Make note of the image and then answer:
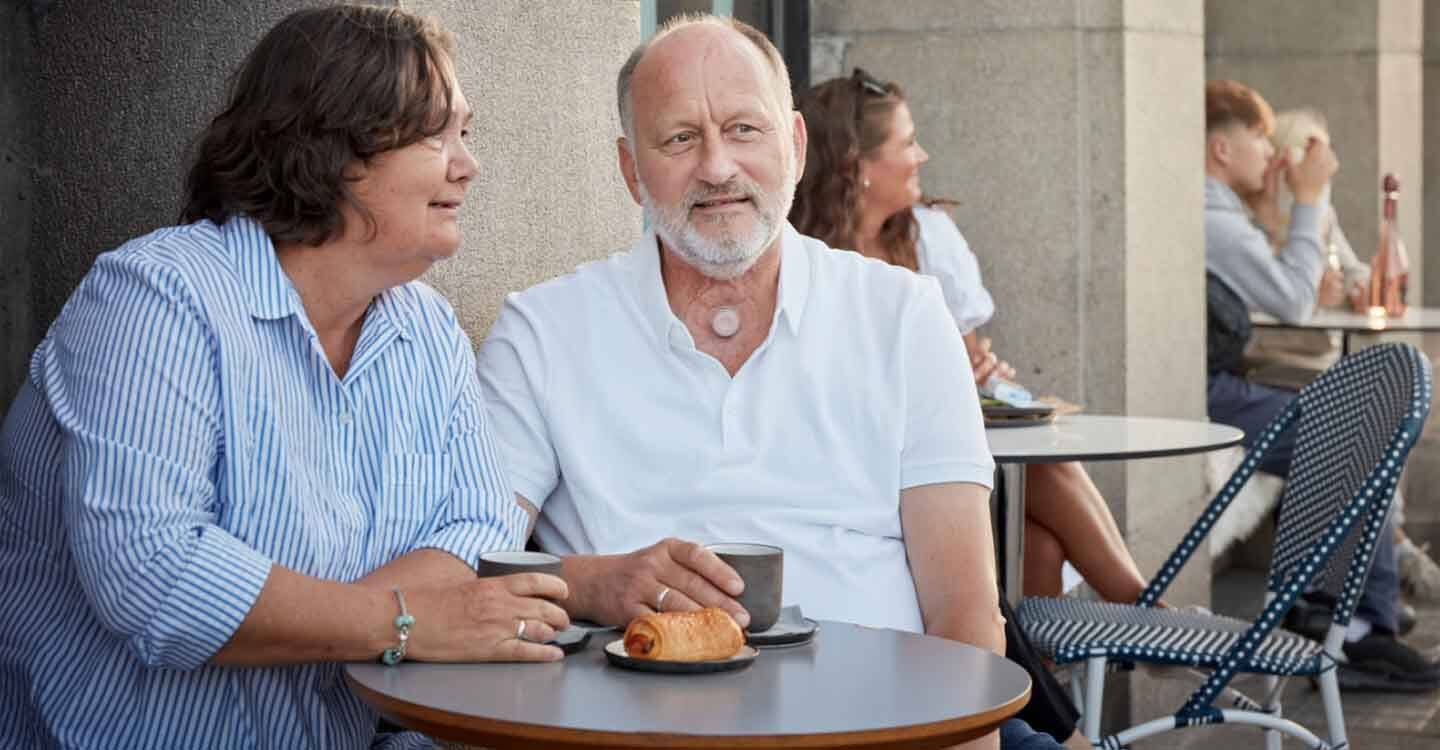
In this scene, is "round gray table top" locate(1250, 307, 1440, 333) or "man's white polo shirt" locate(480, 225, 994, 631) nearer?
"man's white polo shirt" locate(480, 225, 994, 631)

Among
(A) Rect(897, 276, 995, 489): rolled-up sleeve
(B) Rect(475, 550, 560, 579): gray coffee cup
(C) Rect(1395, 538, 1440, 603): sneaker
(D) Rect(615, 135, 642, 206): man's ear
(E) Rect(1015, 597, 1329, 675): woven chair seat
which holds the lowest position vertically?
(C) Rect(1395, 538, 1440, 603): sneaker

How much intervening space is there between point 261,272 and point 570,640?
0.65 m

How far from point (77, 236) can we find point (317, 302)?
0.75 metres

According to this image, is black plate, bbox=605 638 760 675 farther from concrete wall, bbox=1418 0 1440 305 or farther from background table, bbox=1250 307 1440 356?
concrete wall, bbox=1418 0 1440 305

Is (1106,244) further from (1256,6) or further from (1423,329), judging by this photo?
(1256,6)

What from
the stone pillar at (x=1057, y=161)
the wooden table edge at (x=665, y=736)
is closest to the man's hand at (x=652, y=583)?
the wooden table edge at (x=665, y=736)

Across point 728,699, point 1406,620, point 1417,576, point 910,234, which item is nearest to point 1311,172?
point 1417,576

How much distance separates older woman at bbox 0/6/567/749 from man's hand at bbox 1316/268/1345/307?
694cm

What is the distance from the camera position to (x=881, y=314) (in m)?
3.07

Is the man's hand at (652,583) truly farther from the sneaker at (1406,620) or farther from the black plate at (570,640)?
the sneaker at (1406,620)

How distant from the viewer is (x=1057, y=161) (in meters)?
6.43

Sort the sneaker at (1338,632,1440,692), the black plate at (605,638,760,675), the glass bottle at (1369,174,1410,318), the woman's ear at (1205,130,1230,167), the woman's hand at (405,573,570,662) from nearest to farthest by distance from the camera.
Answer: the black plate at (605,638,760,675)
the woman's hand at (405,573,570,662)
the sneaker at (1338,632,1440,692)
the woman's ear at (1205,130,1230,167)
the glass bottle at (1369,174,1410,318)

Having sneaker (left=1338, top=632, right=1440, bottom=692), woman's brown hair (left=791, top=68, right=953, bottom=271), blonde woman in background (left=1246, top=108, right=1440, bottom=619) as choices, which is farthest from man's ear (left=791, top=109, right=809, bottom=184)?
blonde woman in background (left=1246, top=108, right=1440, bottom=619)

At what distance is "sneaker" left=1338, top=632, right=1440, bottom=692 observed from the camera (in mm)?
6336
